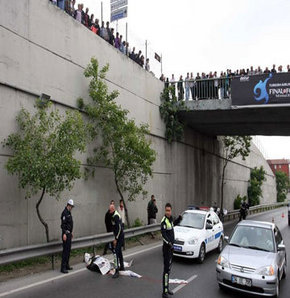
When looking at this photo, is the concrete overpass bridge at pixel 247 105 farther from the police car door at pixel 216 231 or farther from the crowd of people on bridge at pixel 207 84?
the police car door at pixel 216 231

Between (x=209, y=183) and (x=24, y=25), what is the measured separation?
21.7 m

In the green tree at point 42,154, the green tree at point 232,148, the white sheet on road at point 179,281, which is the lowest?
the white sheet on road at point 179,281

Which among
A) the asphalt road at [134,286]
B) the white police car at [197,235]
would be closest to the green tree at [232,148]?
the white police car at [197,235]

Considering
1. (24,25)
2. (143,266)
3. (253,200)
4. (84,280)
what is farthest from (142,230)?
(253,200)

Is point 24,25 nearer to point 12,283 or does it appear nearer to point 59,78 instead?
point 59,78

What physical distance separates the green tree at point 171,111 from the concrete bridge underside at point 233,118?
55cm

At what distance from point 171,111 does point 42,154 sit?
12.5m

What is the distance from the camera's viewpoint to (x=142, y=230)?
47.8 ft

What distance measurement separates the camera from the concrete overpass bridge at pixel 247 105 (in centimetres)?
1897

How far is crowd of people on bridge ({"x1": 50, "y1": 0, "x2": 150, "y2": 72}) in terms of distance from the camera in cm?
1437

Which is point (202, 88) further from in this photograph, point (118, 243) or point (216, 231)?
point (118, 243)

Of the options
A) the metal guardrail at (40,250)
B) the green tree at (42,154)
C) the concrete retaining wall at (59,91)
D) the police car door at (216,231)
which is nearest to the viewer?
the metal guardrail at (40,250)

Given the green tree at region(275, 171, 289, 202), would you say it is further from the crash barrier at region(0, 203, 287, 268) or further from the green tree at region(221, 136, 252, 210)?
the crash barrier at region(0, 203, 287, 268)

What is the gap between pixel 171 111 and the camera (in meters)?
21.3
